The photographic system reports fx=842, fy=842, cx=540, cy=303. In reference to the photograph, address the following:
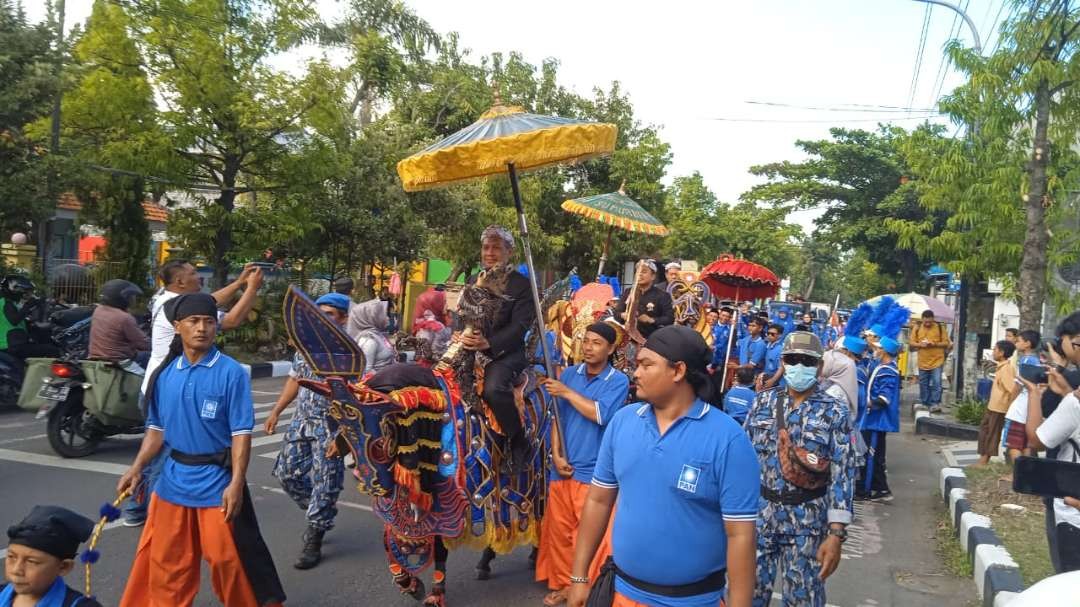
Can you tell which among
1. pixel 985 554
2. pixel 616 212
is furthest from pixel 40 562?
pixel 616 212

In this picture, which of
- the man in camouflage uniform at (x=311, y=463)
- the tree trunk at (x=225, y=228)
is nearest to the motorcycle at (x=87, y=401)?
the man in camouflage uniform at (x=311, y=463)

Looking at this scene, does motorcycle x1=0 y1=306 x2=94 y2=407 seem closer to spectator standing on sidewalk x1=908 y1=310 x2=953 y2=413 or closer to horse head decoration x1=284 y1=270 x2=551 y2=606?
horse head decoration x1=284 y1=270 x2=551 y2=606

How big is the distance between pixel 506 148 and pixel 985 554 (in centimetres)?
444

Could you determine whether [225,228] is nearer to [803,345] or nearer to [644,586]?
[803,345]

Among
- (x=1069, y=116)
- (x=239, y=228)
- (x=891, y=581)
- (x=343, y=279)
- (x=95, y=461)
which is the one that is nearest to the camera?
(x=891, y=581)

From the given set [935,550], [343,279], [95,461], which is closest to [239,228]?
[95,461]

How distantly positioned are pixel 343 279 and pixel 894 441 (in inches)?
373

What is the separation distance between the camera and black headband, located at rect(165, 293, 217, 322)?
3918 millimetres

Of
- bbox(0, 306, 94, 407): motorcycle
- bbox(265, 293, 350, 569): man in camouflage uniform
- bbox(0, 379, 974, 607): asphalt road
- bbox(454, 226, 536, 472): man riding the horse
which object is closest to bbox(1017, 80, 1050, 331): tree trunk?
bbox(0, 379, 974, 607): asphalt road

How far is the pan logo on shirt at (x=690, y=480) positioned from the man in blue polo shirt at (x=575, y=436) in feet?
6.99

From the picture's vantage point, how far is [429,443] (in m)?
4.64

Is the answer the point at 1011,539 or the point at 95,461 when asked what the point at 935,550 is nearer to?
the point at 1011,539

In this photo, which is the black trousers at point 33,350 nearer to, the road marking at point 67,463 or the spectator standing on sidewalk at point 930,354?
the road marking at point 67,463

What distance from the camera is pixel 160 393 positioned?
13.2 ft
